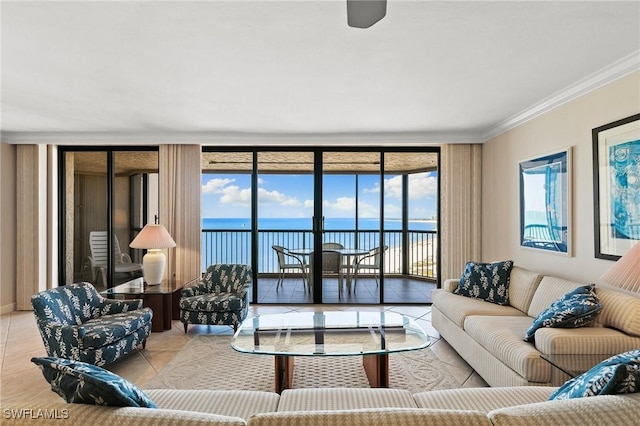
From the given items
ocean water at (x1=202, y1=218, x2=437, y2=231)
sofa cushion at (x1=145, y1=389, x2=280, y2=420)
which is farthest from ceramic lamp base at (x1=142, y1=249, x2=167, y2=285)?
sofa cushion at (x1=145, y1=389, x2=280, y2=420)

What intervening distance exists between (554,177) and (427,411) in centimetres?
356

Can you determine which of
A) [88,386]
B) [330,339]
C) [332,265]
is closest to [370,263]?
[332,265]

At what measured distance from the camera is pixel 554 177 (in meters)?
4.00

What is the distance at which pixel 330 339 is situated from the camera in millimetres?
3223

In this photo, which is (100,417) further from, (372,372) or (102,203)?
(102,203)

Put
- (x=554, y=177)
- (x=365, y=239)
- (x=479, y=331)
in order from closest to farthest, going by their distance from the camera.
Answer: (x=479, y=331) < (x=554, y=177) < (x=365, y=239)

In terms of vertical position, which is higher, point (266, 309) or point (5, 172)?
point (5, 172)

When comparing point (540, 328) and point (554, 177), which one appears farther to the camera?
point (554, 177)

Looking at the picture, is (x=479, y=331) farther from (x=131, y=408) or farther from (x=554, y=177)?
(x=131, y=408)

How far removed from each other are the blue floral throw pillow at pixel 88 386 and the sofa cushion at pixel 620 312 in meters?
2.90

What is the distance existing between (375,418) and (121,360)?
3382mm

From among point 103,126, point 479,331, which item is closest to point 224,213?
point 103,126

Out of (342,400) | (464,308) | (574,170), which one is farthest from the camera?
(464,308)

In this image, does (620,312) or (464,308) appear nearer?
(620,312)
